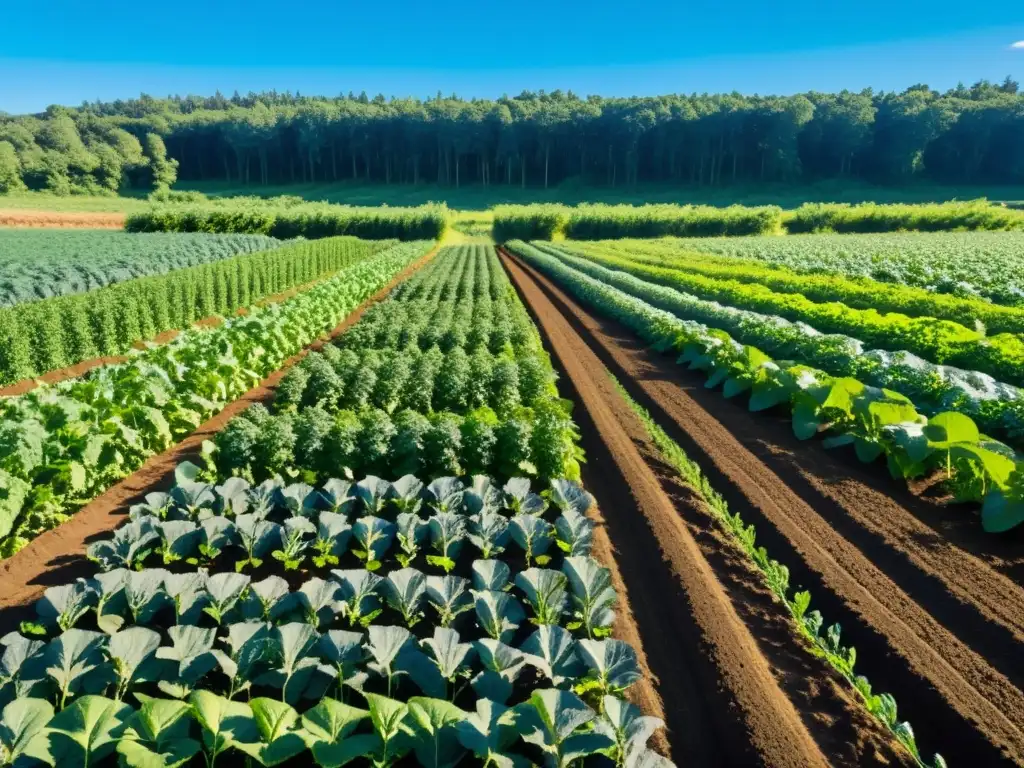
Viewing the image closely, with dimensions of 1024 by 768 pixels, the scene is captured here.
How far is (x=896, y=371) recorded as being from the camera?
9406mm

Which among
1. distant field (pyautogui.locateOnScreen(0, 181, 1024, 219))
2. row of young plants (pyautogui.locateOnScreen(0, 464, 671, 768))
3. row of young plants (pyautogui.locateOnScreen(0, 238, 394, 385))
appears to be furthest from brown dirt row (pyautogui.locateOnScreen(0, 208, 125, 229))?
row of young plants (pyautogui.locateOnScreen(0, 464, 671, 768))

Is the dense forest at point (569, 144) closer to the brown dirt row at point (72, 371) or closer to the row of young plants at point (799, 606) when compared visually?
the brown dirt row at point (72, 371)

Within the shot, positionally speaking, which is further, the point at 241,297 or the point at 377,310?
the point at 241,297

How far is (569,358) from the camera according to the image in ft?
47.8

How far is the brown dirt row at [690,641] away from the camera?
3.84 metres

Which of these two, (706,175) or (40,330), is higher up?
(706,175)

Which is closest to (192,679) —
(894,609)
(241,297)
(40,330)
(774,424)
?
(894,609)

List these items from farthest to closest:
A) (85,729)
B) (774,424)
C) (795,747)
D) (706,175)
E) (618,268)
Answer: (706,175), (618,268), (774,424), (795,747), (85,729)

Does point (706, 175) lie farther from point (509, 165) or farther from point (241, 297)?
point (241, 297)

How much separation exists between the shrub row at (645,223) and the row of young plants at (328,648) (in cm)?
5928

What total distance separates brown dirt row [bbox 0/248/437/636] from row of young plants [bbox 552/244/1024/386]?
12539mm

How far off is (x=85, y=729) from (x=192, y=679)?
0.69 m

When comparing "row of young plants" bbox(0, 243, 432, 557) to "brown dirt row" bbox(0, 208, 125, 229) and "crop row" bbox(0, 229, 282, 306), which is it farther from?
"brown dirt row" bbox(0, 208, 125, 229)

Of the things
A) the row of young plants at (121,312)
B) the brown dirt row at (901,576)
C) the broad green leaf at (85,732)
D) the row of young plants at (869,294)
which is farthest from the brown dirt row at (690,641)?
the row of young plants at (121,312)
